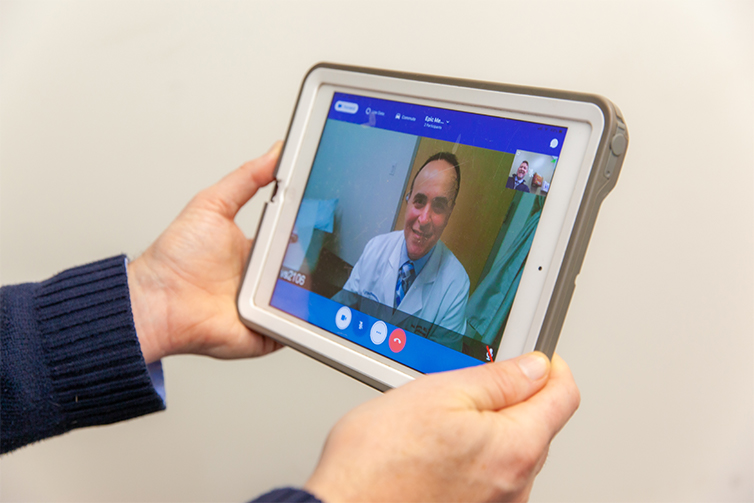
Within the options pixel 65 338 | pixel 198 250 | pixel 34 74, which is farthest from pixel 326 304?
pixel 34 74

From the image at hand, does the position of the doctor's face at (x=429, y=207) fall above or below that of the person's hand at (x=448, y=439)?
above

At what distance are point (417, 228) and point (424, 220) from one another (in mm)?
12

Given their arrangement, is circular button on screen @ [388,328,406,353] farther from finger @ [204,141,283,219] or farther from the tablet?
finger @ [204,141,283,219]

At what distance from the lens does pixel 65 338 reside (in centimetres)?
62

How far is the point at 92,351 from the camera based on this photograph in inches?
24.4

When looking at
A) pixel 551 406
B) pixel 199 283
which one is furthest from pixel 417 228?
pixel 199 283

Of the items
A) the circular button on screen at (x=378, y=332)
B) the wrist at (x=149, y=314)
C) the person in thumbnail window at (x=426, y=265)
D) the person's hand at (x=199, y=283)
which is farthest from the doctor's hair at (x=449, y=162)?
the wrist at (x=149, y=314)

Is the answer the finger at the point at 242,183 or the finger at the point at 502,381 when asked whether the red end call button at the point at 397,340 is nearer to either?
the finger at the point at 502,381

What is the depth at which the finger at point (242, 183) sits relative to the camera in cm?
72

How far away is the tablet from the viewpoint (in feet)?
1.54

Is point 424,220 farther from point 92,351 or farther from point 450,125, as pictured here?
point 92,351

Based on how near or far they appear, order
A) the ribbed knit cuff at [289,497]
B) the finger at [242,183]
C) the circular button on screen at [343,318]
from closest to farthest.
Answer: the ribbed knit cuff at [289,497] → the circular button on screen at [343,318] → the finger at [242,183]

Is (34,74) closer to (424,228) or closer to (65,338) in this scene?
(65,338)

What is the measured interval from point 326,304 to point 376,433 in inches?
9.9
